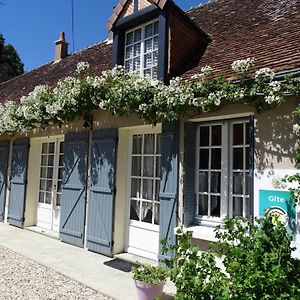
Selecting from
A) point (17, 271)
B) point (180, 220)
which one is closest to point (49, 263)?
point (17, 271)

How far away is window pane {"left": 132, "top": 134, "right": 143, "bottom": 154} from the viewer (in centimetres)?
676

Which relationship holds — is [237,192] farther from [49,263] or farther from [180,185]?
[49,263]

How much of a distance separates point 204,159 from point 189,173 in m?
0.35

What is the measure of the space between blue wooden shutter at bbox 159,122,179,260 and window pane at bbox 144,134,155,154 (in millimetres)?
664

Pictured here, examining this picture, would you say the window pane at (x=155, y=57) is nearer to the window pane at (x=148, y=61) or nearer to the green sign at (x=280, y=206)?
the window pane at (x=148, y=61)

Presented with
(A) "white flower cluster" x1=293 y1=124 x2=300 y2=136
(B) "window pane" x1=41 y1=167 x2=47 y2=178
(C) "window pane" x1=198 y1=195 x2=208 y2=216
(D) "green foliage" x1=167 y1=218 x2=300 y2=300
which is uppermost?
(A) "white flower cluster" x1=293 y1=124 x2=300 y2=136

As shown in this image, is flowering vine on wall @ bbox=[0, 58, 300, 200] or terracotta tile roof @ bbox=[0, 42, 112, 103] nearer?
flowering vine on wall @ bbox=[0, 58, 300, 200]

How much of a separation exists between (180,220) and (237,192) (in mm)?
1023

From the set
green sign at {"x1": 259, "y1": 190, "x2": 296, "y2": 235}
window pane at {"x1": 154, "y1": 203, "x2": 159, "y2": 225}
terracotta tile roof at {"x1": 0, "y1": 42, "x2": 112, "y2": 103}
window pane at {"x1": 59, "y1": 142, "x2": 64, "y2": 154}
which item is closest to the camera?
green sign at {"x1": 259, "y1": 190, "x2": 296, "y2": 235}

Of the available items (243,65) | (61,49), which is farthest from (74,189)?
(61,49)

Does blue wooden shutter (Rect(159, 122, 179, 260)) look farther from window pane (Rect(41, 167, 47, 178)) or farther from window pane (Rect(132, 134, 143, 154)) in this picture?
window pane (Rect(41, 167, 47, 178))

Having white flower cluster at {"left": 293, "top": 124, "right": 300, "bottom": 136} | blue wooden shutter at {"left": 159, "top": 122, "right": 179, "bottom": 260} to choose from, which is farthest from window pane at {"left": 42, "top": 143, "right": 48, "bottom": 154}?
white flower cluster at {"left": 293, "top": 124, "right": 300, "bottom": 136}

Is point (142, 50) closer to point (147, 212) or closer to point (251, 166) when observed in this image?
point (147, 212)

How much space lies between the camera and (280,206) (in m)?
4.36
